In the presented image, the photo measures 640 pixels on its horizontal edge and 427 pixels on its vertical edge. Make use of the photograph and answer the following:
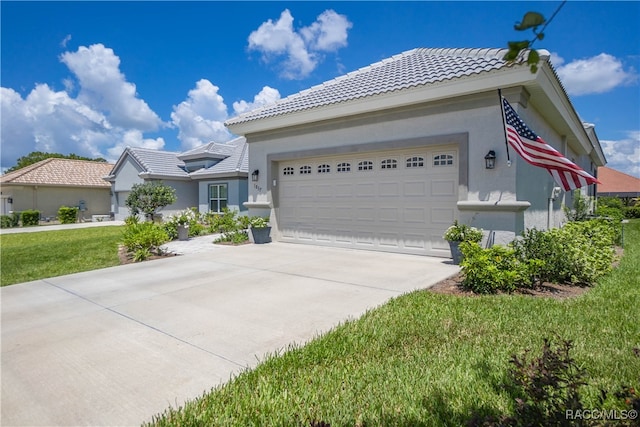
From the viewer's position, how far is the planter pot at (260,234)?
37.5 feet

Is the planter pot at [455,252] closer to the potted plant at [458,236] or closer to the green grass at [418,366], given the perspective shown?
the potted plant at [458,236]

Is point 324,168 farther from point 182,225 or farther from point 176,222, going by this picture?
point 176,222

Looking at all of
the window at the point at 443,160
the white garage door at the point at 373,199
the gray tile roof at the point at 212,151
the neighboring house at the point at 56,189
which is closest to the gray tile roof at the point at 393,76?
the white garage door at the point at 373,199

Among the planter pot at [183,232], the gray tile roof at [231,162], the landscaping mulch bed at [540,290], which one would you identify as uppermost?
the gray tile roof at [231,162]

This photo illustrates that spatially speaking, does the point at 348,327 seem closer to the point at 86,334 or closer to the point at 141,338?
the point at 141,338

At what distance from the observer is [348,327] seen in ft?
13.4

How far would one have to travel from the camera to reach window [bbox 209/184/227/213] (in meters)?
20.3

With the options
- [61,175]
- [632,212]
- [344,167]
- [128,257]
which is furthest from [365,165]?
[632,212]

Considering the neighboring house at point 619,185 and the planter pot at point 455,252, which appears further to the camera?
the neighboring house at point 619,185

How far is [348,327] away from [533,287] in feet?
12.4

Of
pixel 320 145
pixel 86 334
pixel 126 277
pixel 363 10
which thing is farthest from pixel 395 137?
pixel 86 334

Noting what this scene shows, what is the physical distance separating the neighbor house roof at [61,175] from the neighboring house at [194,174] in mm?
4926

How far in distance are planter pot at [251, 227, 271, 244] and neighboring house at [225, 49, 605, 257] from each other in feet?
1.24

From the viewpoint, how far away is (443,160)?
8.60m
